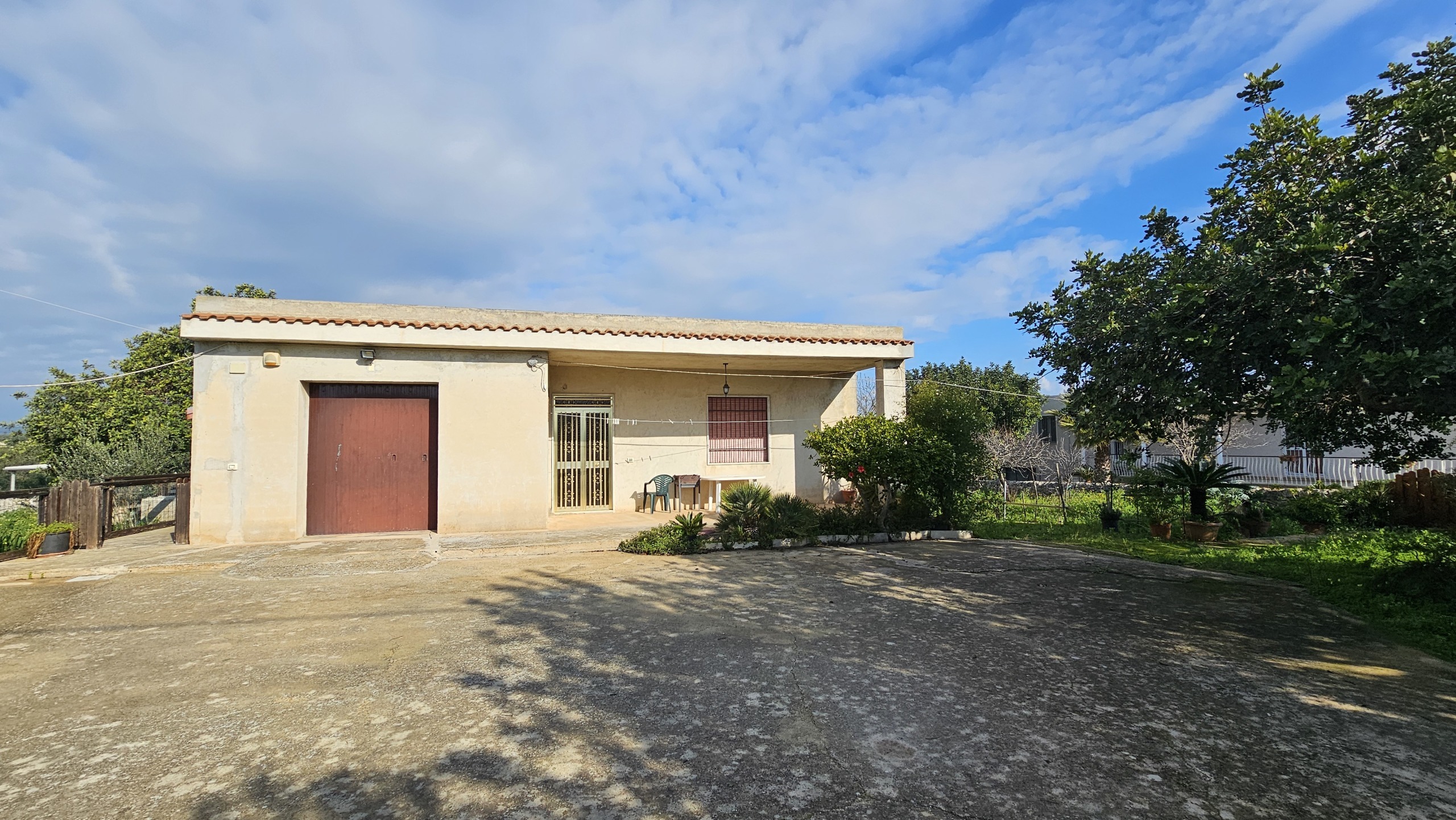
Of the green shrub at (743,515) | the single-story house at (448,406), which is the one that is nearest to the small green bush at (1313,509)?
the single-story house at (448,406)

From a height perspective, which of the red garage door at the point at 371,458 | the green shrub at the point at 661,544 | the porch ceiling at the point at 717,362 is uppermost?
the porch ceiling at the point at 717,362

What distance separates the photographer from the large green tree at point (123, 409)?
12570 millimetres

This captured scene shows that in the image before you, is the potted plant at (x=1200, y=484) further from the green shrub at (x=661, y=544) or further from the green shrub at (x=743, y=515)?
the green shrub at (x=661, y=544)

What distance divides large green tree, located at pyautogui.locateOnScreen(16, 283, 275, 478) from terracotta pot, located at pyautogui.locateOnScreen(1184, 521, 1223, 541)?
16.7 m

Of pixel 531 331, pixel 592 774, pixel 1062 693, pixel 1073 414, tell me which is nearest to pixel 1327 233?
pixel 1073 414

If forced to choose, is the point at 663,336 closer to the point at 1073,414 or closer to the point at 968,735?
the point at 1073,414

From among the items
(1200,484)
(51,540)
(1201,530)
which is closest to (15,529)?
(51,540)

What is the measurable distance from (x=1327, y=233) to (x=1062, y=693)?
326 centimetres

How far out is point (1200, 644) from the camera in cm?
414

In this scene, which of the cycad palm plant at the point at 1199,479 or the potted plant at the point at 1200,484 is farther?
the cycad palm plant at the point at 1199,479

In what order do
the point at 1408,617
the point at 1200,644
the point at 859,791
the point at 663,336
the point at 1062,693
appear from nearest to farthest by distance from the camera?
the point at 859,791 → the point at 1062,693 → the point at 1200,644 → the point at 1408,617 → the point at 663,336

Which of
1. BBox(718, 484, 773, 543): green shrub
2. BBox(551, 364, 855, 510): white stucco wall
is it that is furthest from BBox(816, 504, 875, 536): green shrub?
BBox(551, 364, 855, 510): white stucco wall

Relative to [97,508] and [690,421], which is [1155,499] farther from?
[97,508]

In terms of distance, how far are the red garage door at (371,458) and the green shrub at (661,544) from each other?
3645mm
